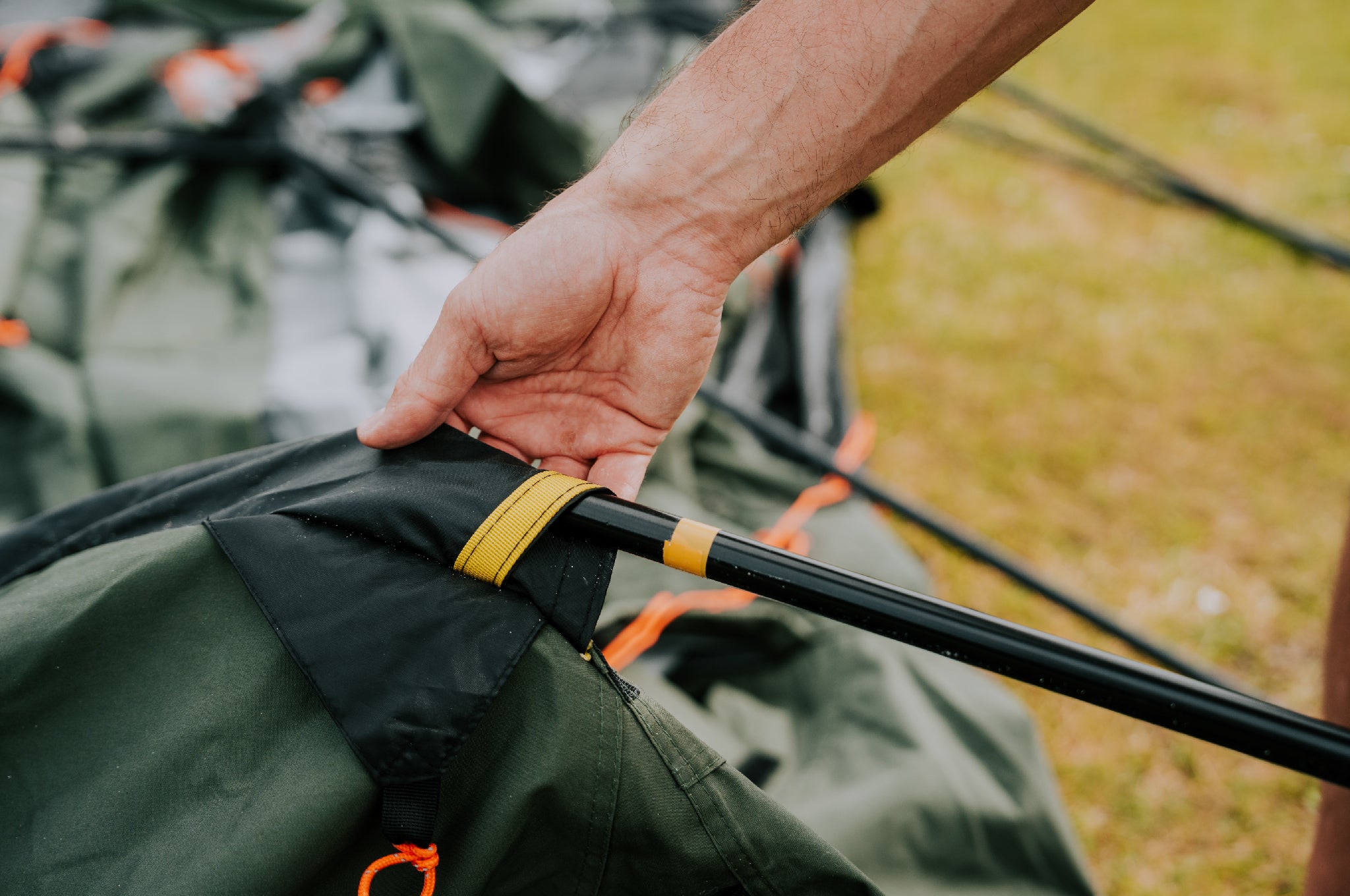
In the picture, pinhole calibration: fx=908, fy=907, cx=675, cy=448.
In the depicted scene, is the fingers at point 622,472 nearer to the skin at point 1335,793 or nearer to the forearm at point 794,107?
the forearm at point 794,107

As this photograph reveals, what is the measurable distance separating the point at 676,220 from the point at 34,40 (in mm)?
1568

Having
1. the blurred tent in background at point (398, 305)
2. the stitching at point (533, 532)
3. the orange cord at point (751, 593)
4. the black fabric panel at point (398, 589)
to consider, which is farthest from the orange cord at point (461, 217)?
the stitching at point (533, 532)

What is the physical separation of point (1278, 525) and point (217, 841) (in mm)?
2253

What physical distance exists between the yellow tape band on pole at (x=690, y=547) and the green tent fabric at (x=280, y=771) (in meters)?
0.12

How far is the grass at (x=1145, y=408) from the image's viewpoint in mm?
1663

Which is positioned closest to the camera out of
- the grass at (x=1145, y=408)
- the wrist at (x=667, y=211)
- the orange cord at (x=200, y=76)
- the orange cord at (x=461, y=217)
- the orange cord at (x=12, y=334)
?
the wrist at (x=667, y=211)

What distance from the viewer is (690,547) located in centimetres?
81

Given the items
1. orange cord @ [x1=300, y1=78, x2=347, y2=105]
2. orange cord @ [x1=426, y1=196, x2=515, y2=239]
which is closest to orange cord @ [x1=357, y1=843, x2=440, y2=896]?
Result: orange cord @ [x1=426, y1=196, x2=515, y2=239]

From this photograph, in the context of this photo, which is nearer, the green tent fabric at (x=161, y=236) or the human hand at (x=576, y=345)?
the human hand at (x=576, y=345)

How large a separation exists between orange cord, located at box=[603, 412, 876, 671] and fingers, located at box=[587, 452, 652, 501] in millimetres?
177

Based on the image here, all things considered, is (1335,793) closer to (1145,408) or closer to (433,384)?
(433,384)

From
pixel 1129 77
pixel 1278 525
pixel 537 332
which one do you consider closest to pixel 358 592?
pixel 537 332

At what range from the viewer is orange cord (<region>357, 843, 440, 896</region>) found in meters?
0.74

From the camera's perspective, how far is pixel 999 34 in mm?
969
